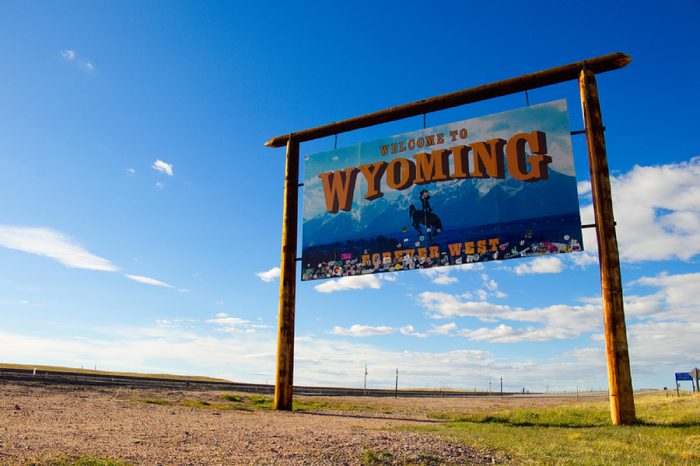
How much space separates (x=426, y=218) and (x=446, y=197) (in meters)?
0.98

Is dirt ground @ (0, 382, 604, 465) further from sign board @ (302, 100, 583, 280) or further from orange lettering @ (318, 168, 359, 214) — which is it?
orange lettering @ (318, 168, 359, 214)

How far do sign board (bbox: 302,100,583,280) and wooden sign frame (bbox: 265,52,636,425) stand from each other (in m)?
0.79

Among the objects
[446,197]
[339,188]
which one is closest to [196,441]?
[446,197]

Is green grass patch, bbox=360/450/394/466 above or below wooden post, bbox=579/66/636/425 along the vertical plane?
below

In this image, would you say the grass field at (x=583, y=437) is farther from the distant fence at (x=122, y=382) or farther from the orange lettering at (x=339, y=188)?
the distant fence at (x=122, y=382)

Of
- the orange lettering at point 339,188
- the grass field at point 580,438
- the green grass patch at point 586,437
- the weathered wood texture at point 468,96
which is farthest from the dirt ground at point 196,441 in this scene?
the weathered wood texture at point 468,96

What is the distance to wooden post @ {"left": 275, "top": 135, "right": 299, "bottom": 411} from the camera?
17.7m

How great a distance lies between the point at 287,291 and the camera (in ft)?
59.9

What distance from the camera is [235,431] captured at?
34.4 feet

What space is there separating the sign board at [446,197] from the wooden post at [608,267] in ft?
3.04

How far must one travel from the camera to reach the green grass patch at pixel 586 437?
26.0 ft

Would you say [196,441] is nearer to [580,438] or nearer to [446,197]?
[580,438]

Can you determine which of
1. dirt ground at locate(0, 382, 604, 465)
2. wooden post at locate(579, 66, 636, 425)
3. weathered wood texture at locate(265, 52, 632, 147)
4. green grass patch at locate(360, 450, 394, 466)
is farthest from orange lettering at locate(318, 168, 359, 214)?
green grass patch at locate(360, 450, 394, 466)

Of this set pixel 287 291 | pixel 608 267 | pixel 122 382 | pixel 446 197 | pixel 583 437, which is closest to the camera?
pixel 583 437
